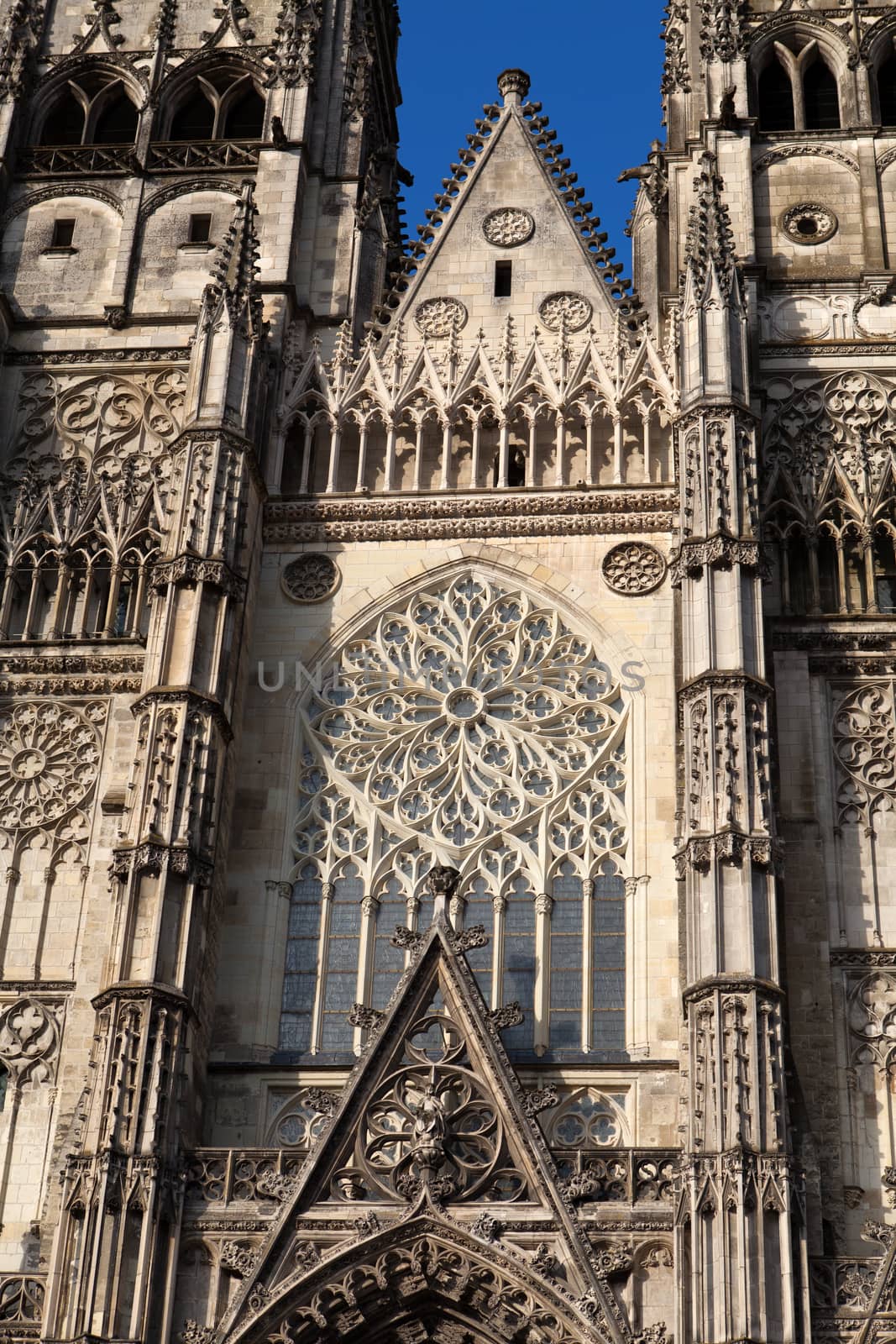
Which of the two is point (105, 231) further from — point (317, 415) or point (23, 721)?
point (23, 721)

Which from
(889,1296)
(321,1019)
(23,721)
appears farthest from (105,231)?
(889,1296)

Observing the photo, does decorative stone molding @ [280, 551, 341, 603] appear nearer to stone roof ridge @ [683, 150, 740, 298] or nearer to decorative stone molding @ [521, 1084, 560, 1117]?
stone roof ridge @ [683, 150, 740, 298]

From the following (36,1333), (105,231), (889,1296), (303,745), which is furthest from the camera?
(105,231)

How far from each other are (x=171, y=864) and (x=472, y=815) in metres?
3.68

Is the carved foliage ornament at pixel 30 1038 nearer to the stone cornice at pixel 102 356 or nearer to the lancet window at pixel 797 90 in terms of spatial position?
the stone cornice at pixel 102 356

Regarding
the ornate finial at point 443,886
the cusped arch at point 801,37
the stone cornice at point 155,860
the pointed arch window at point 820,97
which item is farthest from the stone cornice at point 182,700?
the cusped arch at point 801,37

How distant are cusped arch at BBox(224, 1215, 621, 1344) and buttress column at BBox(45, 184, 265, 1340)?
1.17 metres

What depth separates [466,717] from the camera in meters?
25.1

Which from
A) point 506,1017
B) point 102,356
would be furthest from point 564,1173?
point 102,356

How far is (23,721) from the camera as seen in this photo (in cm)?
2586

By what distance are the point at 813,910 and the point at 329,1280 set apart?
260 inches

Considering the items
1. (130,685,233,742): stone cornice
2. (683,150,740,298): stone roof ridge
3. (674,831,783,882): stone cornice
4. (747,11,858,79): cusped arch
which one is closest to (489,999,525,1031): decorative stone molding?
(674,831,783,882): stone cornice

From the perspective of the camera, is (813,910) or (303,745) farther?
(303,745)

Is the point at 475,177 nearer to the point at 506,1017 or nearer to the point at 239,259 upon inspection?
the point at 239,259
